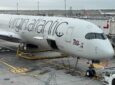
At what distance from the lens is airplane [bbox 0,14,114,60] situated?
16.2 metres

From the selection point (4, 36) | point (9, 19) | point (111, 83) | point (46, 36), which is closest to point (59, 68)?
point (46, 36)

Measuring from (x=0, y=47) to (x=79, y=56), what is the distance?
14.5 metres

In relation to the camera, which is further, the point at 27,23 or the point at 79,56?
the point at 27,23

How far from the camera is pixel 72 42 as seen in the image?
17.4m

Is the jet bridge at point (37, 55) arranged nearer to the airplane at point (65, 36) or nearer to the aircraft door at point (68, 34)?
the airplane at point (65, 36)

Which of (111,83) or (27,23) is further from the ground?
(27,23)

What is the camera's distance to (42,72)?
707 inches

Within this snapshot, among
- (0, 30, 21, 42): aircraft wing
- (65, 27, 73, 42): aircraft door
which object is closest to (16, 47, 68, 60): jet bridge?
(0, 30, 21, 42): aircraft wing

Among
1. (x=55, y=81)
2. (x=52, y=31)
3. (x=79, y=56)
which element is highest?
(x=52, y=31)

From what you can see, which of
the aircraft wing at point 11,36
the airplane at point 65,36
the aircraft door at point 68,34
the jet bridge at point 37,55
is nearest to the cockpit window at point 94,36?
the airplane at point 65,36

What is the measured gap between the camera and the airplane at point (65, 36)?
16.2 meters

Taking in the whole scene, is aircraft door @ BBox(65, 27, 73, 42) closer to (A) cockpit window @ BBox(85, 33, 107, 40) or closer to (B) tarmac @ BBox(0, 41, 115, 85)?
(A) cockpit window @ BBox(85, 33, 107, 40)

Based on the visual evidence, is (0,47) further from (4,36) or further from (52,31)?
(52,31)

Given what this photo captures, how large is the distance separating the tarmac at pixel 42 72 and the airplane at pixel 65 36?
1294 mm
